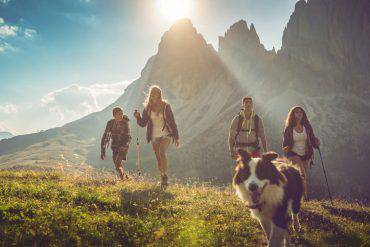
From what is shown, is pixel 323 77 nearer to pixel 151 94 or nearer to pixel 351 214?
pixel 351 214

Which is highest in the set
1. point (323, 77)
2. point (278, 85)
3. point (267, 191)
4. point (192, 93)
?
point (192, 93)

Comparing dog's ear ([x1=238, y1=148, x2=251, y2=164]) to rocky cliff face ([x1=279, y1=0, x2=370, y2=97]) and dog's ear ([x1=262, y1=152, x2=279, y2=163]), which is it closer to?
dog's ear ([x1=262, y1=152, x2=279, y2=163])

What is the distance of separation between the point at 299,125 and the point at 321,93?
11120cm

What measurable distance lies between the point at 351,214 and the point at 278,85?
113 m

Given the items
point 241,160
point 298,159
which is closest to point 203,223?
point 241,160

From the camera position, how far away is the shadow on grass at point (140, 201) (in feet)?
25.5

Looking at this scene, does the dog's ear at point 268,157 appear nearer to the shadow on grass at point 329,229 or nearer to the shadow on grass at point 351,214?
the shadow on grass at point 329,229

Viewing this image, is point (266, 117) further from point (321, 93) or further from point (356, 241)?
point (356, 241)

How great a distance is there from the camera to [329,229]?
8297 mm

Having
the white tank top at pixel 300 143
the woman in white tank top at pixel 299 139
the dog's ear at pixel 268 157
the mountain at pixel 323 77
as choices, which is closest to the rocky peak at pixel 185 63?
the mountain at pixel 323 77

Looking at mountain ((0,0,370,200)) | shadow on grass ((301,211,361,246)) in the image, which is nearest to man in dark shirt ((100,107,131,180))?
shadow on grass ((301,211,361,246))

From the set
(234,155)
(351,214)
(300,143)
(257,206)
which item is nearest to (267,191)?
(257,206)

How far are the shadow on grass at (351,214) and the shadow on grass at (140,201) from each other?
5.43 m

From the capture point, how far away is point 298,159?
438 inches
